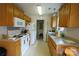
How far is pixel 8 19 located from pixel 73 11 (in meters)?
1.96

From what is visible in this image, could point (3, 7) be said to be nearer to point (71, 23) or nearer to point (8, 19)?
point (8, 19)

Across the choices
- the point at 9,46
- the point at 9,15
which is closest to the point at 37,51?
the point at 9,46

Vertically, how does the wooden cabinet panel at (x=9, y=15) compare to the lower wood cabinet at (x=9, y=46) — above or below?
above

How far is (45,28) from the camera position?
866cm

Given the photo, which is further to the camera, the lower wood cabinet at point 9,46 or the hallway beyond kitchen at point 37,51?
the hallway beyond kitchen at point 37,51

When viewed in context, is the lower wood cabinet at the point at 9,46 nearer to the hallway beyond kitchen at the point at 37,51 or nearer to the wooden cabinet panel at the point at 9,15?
→ the wooden cabinet panel at the point at 9,15

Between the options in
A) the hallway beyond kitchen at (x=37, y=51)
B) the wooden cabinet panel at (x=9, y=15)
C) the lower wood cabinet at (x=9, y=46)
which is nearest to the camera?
the wooden cabinet panel at (x=9, y=15)

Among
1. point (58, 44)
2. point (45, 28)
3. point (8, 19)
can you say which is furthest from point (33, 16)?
point (58, 44)

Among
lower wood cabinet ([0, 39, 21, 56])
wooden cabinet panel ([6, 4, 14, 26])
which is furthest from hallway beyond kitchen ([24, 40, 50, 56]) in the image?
wooden cabinet panel ([6, 4, 14, 26])

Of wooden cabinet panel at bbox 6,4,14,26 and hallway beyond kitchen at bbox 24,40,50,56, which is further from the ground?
wooden cabinet panel at bbox 6,4,14,26

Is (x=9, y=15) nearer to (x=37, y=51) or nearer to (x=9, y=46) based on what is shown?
(x=9, y=46)

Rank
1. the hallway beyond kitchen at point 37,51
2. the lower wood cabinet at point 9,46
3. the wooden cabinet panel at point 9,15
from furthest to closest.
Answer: the hallway beyond kitchen at point 37,51, the lower wood cabinet at point 9,46, the wooden cabinet panel at point 9,15

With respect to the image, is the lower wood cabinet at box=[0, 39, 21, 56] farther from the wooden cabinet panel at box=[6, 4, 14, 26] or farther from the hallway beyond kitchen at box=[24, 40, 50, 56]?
the hallway beyond kitchen at box=[24, 40, 50, 56]

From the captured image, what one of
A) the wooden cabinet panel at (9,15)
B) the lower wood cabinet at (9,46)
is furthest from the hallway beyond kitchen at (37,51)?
the wooden cabinet panel at (9,15)
